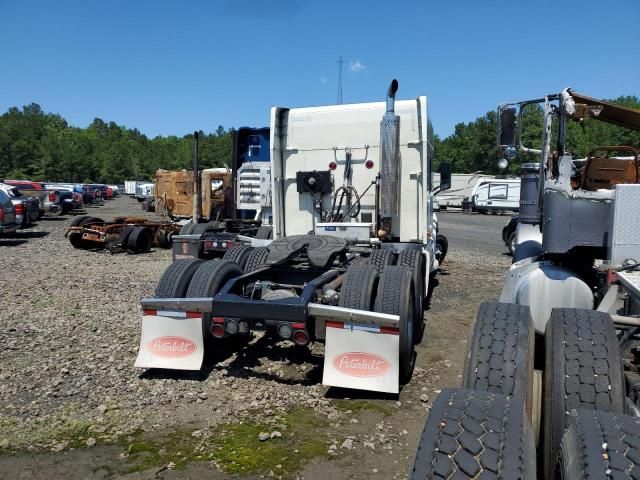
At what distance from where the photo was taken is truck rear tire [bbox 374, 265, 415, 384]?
479cm

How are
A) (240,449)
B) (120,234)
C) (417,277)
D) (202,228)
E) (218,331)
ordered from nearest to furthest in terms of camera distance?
(240,449), (218,331), (417,277), (202,228), (120,234)

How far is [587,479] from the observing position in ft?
5.58

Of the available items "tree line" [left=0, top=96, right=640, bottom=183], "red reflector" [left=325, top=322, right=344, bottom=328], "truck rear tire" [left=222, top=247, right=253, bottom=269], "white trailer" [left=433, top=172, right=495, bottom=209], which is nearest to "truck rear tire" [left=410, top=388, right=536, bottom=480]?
"red reflector" [left=325, top=322, right=344, bottom=328]

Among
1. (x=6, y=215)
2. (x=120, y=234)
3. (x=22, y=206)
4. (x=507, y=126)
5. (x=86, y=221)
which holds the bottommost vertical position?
(x=120, y=234)

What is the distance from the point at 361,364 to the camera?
4496mm

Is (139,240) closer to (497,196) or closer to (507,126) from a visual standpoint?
(507,126)

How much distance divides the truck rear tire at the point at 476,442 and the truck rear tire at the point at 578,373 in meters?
0.43

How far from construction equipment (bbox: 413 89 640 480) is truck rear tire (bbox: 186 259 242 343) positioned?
2815 millimetres

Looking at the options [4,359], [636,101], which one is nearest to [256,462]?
[4,359]

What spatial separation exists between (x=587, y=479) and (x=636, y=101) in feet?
290

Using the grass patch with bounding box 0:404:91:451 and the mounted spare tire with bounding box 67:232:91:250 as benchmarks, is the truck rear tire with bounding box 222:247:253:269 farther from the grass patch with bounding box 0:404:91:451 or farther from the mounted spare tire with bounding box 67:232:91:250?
the mounted spare tire with bounding box 67:232:91:250

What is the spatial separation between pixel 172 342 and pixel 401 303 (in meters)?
2.19

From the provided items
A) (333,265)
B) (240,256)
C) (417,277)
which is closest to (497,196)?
(417,277)

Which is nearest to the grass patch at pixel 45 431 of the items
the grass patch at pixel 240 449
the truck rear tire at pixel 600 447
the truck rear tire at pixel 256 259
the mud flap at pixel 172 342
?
the grass patch at pixel 240 449
